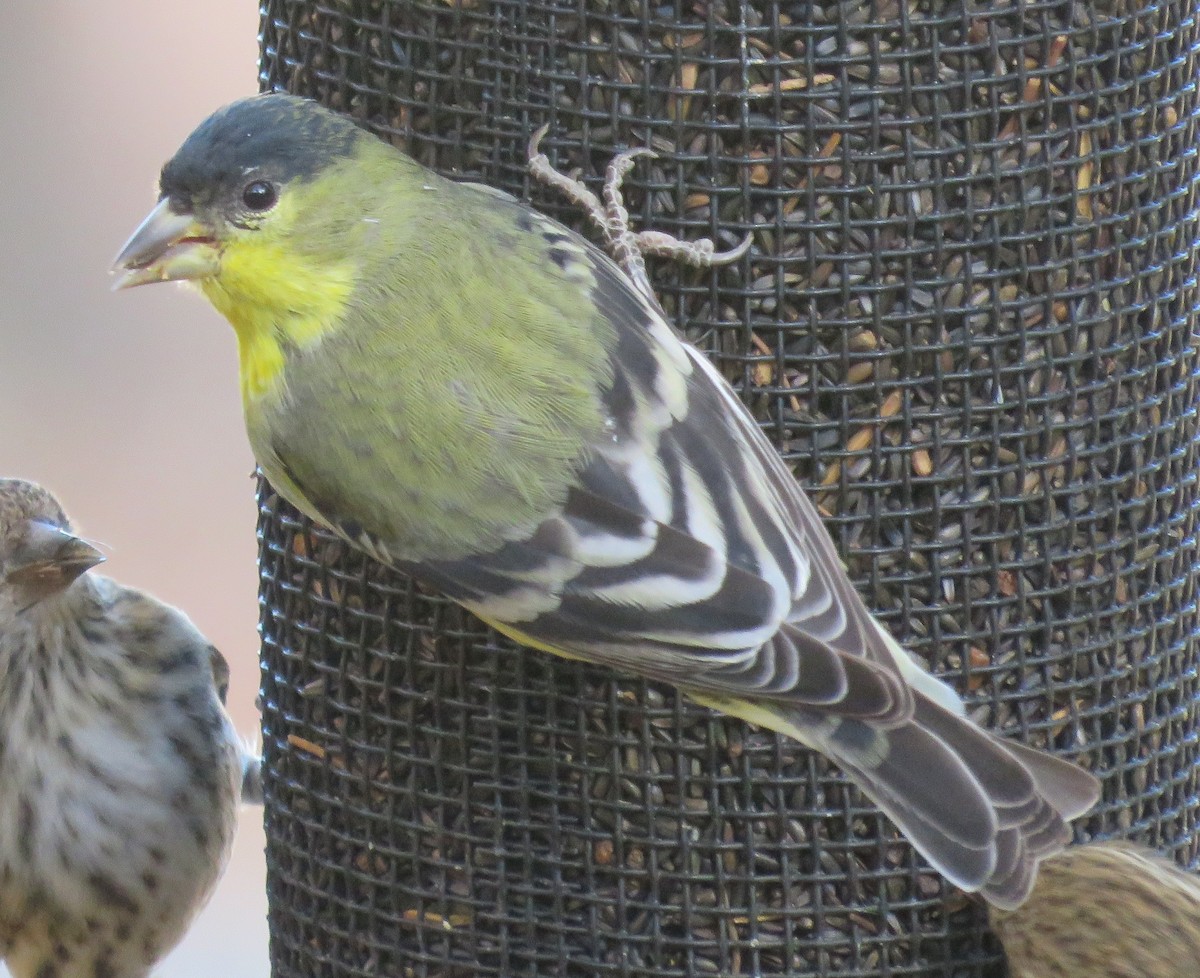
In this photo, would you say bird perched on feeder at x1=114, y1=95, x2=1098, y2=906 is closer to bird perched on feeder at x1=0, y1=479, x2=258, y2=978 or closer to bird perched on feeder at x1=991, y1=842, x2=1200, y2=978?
bird perched on feeder at x1=991, y1=842, x2=1200, y2=978

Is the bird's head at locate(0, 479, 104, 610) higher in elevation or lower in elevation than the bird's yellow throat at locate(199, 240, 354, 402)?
lower

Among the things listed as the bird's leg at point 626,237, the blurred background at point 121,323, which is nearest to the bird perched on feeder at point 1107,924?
the bird's leg at point 626,237

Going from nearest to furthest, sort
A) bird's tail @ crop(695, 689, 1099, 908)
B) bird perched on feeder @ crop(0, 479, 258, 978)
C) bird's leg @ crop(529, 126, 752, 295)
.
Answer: bird's tail @ crop(695, 689, 1099, 908) < bird's leg @ crop(529, 126, 752, 295) < bird perched on feeder @ crop(0, 479, 258, 978)

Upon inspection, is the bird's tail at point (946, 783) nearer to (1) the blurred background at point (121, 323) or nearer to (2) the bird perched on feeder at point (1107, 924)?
(2) the bird perched on feeder at point (1107, 924)

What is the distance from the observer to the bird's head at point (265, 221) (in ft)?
11.5

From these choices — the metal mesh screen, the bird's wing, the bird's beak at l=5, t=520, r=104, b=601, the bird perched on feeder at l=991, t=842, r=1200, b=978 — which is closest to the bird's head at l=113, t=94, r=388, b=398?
the metal mesh screen

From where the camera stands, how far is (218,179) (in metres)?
3.49

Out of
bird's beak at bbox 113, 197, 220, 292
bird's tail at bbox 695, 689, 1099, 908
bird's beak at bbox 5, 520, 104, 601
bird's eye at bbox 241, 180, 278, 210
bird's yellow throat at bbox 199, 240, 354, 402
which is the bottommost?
bird's tail at bbox 695, 689, 1099, 908

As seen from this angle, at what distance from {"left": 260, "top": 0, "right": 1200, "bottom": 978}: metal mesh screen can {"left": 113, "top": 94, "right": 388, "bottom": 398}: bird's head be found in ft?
0.95

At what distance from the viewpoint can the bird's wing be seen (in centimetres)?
331

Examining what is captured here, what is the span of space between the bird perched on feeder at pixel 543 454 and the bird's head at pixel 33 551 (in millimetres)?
794

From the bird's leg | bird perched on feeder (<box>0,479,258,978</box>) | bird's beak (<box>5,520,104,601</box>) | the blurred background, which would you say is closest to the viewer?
the bird's leg

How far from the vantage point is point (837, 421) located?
3705 mm

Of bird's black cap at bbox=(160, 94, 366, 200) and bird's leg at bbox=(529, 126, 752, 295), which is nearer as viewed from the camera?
bird's black cap at bbox=(160, 94, 366, 200)
